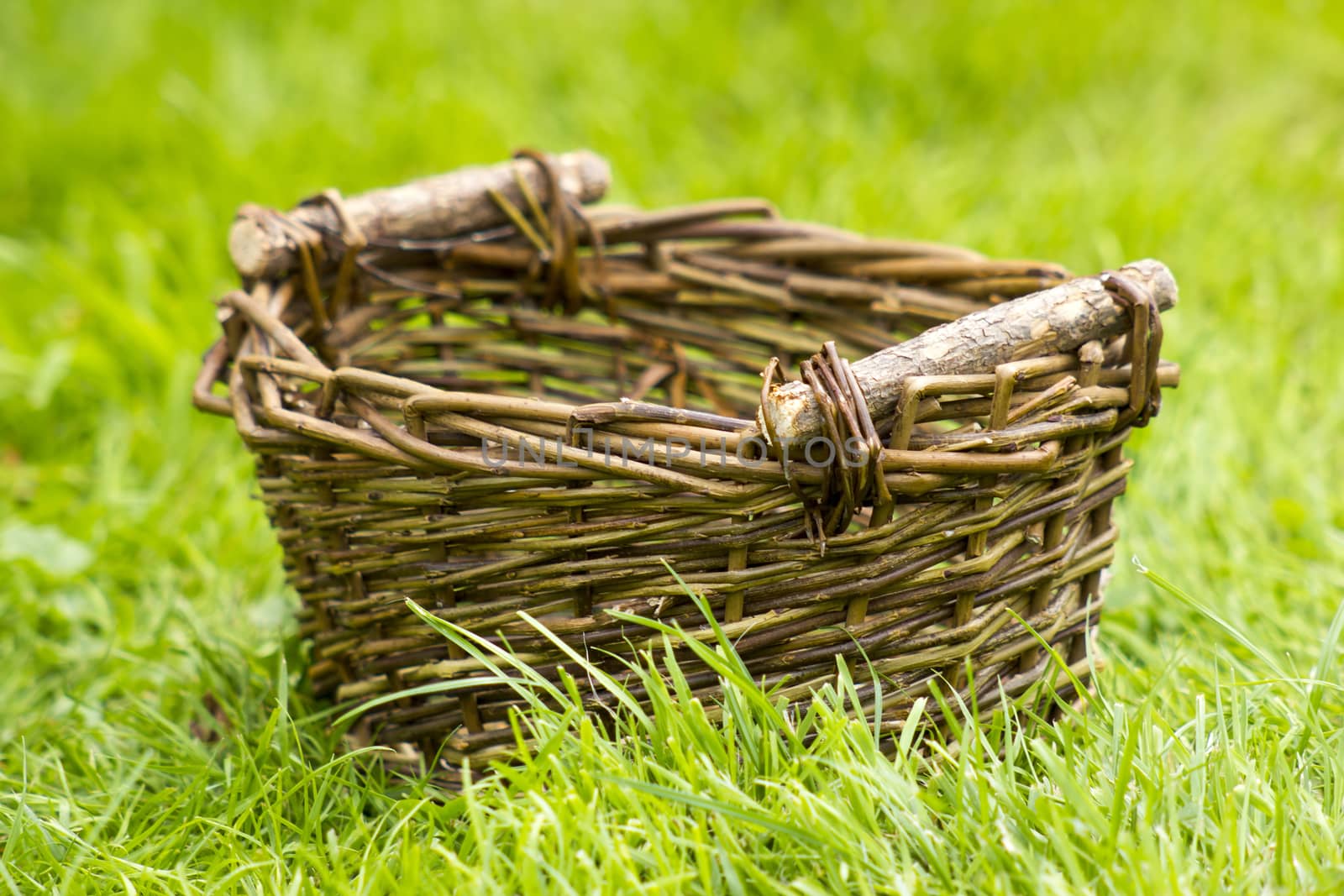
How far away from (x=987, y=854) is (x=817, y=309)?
2.93 feet

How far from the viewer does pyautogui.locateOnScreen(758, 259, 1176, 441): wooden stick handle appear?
1.01 m

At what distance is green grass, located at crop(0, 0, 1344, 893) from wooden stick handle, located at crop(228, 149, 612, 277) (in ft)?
1.64

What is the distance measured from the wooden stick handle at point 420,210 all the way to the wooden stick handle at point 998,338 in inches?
30.3

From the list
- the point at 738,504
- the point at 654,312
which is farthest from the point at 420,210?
the point at 738,504

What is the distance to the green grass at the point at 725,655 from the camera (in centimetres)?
98

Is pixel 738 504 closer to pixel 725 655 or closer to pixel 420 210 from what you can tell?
pixel 725 655

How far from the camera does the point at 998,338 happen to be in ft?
3.55

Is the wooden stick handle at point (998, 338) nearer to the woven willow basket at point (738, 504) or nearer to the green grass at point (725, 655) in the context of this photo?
the woven willow basket at point (738, 504)

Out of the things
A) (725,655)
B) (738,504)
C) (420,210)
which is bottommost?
(725,655)

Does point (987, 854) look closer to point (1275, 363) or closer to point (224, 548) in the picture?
point (224, 548)

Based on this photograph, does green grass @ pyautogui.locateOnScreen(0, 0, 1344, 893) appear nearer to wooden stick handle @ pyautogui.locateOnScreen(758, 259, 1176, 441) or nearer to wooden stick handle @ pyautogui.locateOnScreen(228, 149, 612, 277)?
wooden stick handle @ pyautogui.locateOnScreen(758, 259, 1176, 441)

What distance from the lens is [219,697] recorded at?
1433mm

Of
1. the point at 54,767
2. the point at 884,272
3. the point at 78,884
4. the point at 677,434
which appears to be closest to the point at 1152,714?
the point at 677,434

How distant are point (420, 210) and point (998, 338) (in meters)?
0.90
